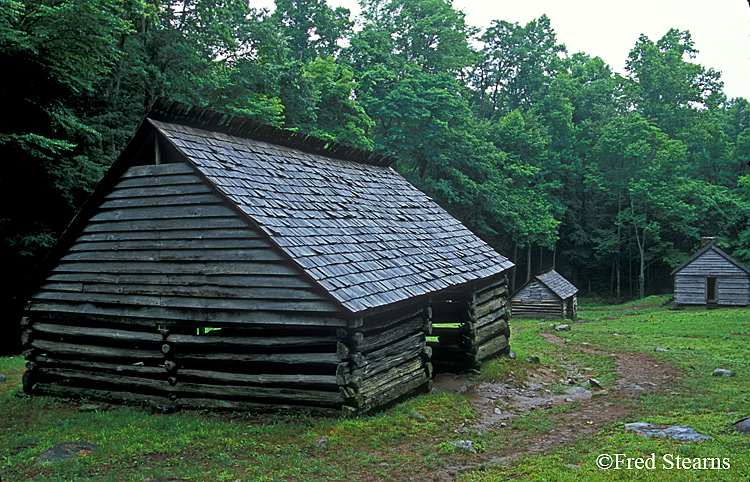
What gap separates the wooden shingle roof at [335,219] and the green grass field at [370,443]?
2.17 m

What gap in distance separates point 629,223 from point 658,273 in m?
6.17

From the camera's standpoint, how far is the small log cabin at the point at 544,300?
30.4 metres

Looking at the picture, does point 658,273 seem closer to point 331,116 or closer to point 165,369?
point 331,116

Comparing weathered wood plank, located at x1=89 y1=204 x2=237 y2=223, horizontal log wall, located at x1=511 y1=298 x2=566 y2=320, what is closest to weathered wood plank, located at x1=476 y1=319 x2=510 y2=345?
weathered wood plank, located at x1=89 y1=204 x2=237 y2=223

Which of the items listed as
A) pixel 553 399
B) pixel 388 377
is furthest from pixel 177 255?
pixel 553 399

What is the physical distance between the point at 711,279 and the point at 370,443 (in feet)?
108

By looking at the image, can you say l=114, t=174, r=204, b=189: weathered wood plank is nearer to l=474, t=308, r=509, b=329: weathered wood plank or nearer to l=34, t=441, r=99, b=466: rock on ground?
l=34, t=441, r=99, b=466: rock on ground

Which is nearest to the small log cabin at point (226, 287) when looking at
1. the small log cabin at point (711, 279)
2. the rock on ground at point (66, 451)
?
the rock on ground at point (66, 451)

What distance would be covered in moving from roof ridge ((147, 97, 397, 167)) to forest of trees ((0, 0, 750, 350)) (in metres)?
5.20

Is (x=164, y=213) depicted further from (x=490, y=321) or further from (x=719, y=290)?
(x=719, y=290)

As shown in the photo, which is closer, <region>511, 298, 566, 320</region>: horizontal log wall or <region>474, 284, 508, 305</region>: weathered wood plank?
<region>474, 284, 508, 305</region>: weathered wood plank

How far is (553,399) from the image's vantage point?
11.4 meters

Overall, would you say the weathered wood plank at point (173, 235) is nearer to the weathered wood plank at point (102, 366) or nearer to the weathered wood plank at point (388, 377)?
the weathered wood plank at point (102, 366)

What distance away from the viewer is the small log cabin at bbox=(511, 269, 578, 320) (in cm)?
3044
